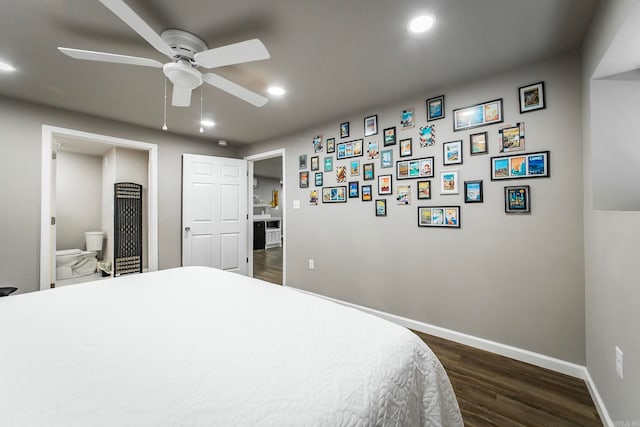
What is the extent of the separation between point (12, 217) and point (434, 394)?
3.99 meters

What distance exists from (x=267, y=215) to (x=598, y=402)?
7.65m

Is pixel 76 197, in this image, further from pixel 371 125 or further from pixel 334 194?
pixel 371 125

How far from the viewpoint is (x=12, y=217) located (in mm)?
2607

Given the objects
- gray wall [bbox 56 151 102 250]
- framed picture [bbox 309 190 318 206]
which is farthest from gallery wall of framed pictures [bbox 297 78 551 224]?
gray wall [bbox 56 151 102 250]

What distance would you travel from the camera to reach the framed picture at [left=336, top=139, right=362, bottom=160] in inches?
116

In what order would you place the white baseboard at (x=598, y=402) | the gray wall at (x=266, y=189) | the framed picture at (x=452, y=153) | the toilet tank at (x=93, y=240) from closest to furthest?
the white baseboard at (x=598, y=402)
the framed picture at (x=452, y=153)
the toilet tank at (x=93, y=240)
the gray wall at (x=266, y=189)

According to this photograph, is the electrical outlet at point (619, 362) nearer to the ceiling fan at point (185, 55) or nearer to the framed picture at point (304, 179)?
the ceiling fan at point (185, 55)

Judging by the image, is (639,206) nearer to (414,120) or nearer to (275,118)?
(414,120)

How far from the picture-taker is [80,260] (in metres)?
4.54

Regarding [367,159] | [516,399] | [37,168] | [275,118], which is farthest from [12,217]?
[516,399]

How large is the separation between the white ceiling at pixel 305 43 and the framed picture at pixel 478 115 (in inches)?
10.1

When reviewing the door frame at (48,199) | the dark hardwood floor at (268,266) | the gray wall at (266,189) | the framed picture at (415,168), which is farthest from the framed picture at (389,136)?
the gray wall at (266,189)

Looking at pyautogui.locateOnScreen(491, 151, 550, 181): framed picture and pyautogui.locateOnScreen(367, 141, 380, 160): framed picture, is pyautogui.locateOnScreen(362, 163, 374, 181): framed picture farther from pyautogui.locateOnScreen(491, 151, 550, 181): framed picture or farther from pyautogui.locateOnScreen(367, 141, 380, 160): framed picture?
pyautogui.locateOnScreen(491, 151, 550, 181): framed picture

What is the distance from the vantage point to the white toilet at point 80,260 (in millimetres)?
4298
